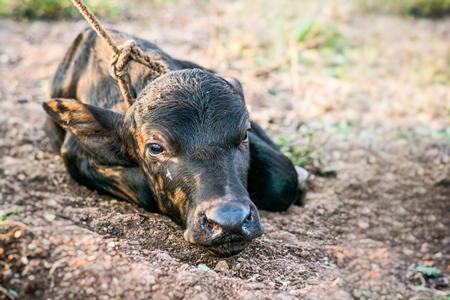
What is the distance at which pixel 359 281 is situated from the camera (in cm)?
468

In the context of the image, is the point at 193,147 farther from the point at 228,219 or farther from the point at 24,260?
the point at 24,260

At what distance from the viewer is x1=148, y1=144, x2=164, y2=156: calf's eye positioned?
4438 millimetres

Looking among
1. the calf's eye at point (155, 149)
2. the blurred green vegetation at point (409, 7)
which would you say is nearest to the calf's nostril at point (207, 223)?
the calf's eye at point (155, 149)

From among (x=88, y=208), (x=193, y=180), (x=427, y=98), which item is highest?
(x=193, y=180)

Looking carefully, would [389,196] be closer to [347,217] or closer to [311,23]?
[347,217]

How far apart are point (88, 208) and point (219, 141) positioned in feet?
4.60

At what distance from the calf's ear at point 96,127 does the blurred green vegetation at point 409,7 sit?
10.4 m

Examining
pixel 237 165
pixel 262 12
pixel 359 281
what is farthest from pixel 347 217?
pixel 262 12

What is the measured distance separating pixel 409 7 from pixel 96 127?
1107 cm

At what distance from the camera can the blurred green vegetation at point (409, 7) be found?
1391cm

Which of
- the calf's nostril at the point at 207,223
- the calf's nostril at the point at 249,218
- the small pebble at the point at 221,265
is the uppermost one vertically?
the calf's nostril at the point at 249,218

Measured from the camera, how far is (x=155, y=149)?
4.47 metres

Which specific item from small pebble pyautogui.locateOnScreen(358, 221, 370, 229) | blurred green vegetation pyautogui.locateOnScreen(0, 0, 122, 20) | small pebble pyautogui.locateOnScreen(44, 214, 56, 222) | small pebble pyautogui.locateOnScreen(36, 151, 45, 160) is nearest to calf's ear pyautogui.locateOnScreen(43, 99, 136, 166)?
small pebble pyautogui.locateOnScreen(44, 214, 56, 222)

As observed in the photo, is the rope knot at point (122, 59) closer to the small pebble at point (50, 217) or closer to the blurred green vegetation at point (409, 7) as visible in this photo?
the small pebble at point (50, 217)
